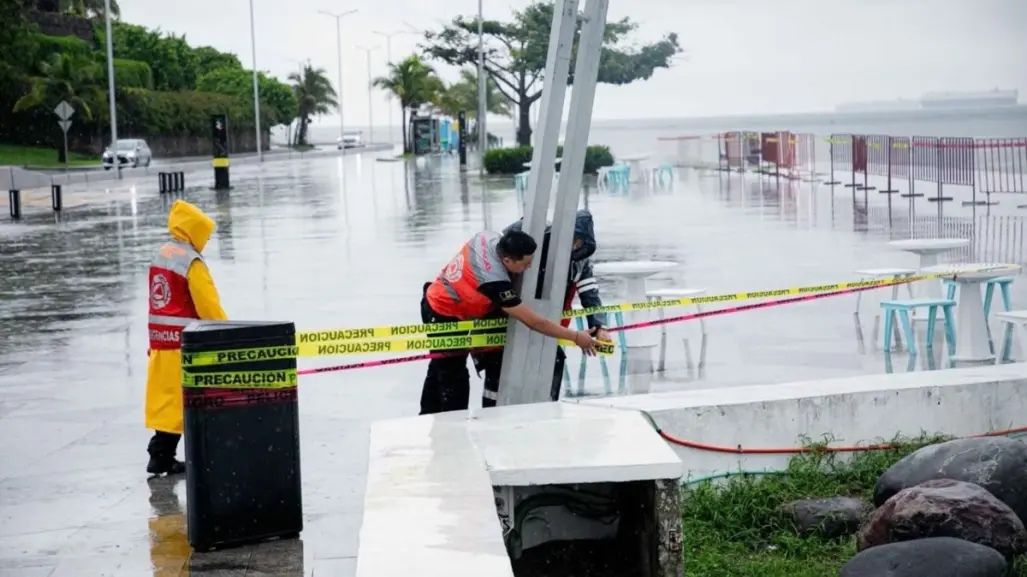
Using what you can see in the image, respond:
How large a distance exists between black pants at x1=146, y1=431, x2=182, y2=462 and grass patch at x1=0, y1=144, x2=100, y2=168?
5947 cm

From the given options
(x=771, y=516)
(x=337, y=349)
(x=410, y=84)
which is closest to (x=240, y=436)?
(x=337, y=349)

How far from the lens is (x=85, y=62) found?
7506 centimetres

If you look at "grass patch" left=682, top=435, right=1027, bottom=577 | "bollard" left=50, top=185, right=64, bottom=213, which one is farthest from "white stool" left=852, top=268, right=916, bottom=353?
"bollard" left=50, top=185, right=64, bottom=213

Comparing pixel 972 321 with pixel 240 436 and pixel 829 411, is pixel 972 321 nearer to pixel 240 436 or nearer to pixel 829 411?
pixel 829 411

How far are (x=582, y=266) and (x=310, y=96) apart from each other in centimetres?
11658

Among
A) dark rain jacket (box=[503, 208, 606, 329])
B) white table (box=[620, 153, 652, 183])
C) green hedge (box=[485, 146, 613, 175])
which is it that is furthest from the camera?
green hedge (box=[485, 146, 613, 175])

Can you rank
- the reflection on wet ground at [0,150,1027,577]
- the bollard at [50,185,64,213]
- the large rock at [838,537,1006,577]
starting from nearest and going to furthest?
the large rock at [838,537,1006,577]
the reflection on wet ground at [0,150,1027,577]
the bollard at [50,185,64,213]

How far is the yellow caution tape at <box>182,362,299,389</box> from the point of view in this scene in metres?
6.80

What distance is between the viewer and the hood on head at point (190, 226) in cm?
819

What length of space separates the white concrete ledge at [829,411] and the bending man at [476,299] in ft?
1.98

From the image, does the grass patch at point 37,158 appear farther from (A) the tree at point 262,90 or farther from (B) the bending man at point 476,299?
(B) the bending man at point 476,299

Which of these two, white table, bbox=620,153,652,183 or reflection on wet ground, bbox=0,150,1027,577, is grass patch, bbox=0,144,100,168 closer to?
white table, bbox=620,153,652,183

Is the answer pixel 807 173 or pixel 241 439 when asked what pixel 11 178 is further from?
pixel 241 439

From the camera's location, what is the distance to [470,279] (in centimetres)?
762
